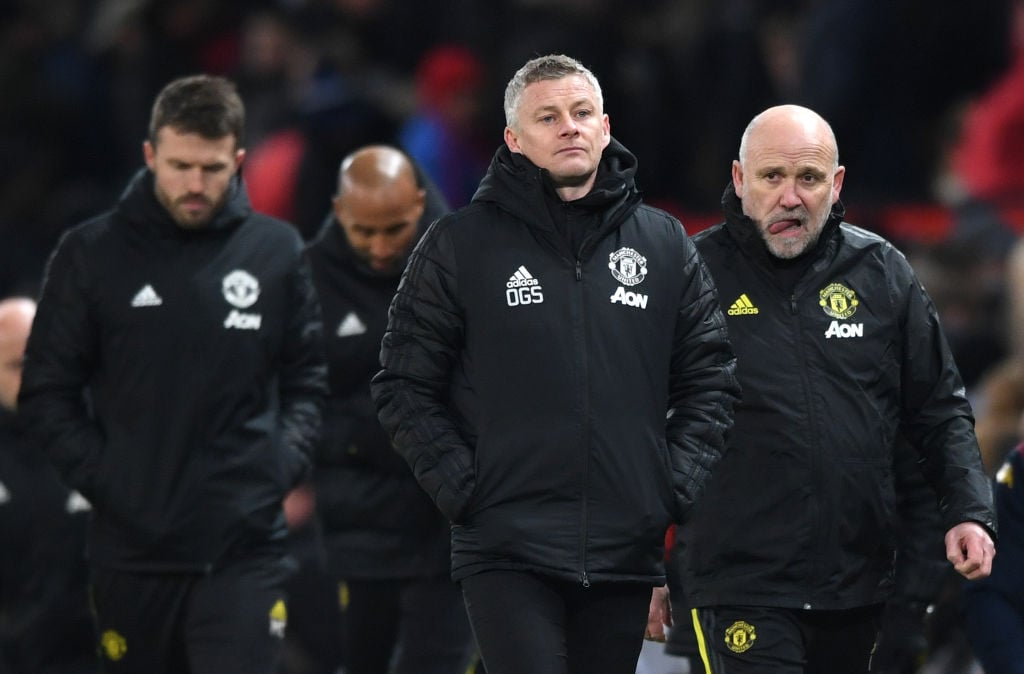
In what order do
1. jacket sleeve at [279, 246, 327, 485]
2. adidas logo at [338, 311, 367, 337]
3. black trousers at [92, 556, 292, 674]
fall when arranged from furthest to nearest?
adidas logo at [338, 311, 367, 337]
jacket sleeve at [279, 246, 327, 485]
black trousers at [92, 556, 292, 674]

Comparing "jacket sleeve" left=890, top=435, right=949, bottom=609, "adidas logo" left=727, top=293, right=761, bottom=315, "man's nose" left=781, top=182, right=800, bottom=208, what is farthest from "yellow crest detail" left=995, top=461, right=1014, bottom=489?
"man's nose" left=781, top=182, right=800, bottom=208

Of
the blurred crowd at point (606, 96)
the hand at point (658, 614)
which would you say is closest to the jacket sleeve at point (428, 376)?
the hand at point (658, 614)

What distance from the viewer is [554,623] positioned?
20.3 ft

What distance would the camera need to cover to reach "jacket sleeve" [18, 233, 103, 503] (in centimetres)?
738

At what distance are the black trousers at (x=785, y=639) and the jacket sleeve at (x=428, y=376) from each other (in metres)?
1.12

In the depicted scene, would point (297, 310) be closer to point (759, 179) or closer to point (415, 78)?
point (759, 179)

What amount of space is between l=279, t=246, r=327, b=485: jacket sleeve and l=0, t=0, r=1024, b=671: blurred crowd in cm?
359

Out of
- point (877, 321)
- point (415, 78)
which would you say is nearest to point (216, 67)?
point (415, 78)

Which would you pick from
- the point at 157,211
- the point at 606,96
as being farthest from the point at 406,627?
the point at 606,96

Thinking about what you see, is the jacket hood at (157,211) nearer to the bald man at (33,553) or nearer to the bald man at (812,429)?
the bald man at (33,553)

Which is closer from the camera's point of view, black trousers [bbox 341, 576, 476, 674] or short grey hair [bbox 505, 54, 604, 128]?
short grey hair [bbox 505, 54, 604, 128]

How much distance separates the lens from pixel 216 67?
15273 mm

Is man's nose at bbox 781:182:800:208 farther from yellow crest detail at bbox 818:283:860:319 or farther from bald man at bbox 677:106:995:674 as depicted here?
yellow crest detail at bbox 818:283:860:319

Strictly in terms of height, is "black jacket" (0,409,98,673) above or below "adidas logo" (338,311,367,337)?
below
